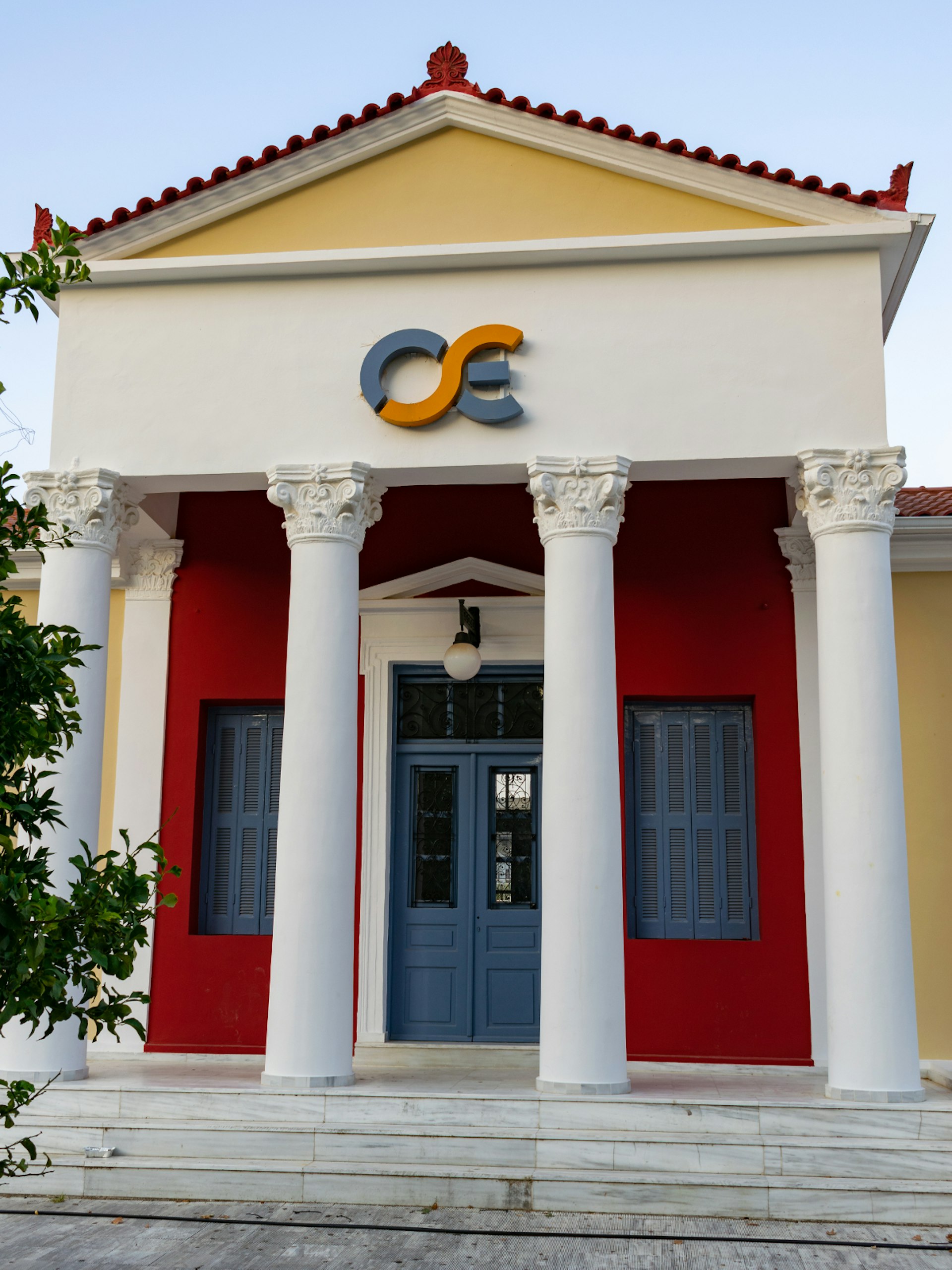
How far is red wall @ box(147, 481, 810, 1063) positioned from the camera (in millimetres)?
10078

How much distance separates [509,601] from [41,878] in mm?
7099

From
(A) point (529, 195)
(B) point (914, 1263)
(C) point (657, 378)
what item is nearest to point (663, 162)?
(A) point (529, 195)

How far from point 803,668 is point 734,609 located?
788 millimetres

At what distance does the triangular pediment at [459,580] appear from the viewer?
35.9 feet

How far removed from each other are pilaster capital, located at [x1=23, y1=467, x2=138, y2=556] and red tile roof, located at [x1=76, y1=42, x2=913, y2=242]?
194 cm

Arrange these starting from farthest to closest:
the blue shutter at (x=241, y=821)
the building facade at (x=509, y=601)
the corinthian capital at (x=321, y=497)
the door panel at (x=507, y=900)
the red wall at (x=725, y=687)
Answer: the blue shutter at (x=241, y=821)
the door panel at (x=507, y=900)
the red wall at (x=725, y=687)
the corinthian capital at (x=321, y=497)
the building facade at (x=509, y=601)

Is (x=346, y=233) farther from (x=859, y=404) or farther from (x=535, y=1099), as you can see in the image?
(x=535, y=1099)

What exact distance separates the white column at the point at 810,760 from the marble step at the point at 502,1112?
82.0 inches

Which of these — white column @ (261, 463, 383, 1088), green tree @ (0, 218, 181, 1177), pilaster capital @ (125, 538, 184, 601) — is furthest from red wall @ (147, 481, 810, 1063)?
green tree @ (0, 218, 181, 1177)

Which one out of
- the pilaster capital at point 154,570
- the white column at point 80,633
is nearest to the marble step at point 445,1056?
the white column at point 80,633

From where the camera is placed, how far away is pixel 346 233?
30.9 feet

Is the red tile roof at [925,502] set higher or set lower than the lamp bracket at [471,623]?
higher

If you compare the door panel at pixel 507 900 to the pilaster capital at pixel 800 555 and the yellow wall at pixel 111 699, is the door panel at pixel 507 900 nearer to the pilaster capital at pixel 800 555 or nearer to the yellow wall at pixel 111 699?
the pilaster capital at pixel 800 555

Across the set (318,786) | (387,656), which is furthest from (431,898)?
(318,786)
